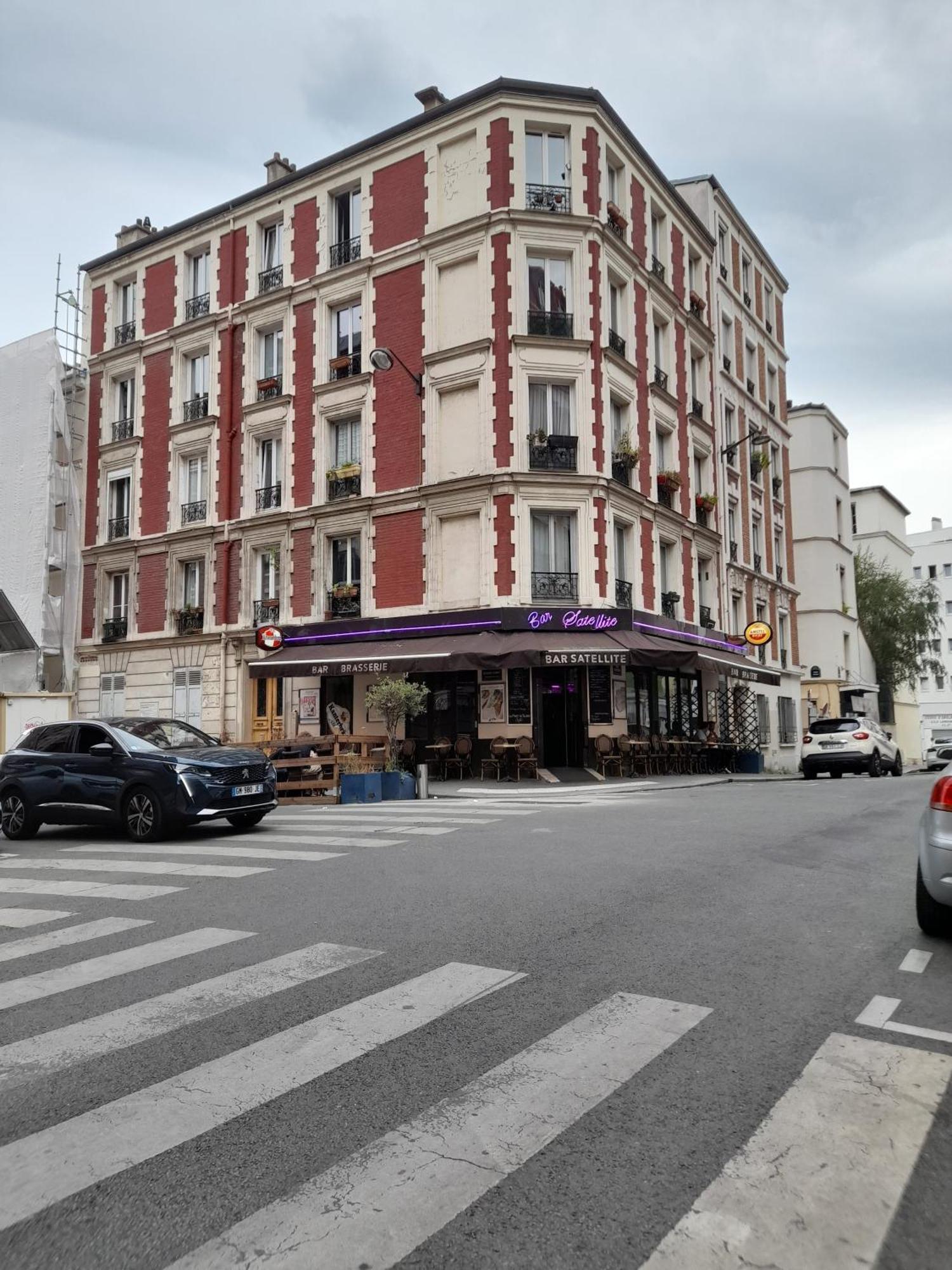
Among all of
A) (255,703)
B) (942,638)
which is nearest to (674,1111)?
(255,703)

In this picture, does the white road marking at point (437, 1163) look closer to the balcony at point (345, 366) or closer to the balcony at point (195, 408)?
the balcony at point (345, 366)

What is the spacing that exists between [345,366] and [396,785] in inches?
549

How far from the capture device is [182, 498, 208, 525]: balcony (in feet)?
92.3

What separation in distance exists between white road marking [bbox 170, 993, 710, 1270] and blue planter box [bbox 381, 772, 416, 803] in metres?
12.8

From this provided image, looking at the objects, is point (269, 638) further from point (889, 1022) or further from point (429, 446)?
point (889, 1022)

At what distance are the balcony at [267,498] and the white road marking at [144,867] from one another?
18293 mm

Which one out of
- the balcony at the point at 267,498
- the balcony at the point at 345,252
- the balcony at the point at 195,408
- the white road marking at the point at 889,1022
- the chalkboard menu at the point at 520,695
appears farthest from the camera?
the balcony at the point at 195,408

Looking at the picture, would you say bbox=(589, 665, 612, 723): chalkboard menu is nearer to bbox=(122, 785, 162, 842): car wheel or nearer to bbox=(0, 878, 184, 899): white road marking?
bbox=(122, 785, 162, 842): car wheel

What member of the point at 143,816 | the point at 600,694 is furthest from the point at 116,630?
the point at 143,816

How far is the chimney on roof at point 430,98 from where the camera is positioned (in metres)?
26.2

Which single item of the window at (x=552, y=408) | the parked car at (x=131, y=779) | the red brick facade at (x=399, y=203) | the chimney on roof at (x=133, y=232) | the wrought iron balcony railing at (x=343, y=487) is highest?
the chimney on roof at (x=133, y=232)

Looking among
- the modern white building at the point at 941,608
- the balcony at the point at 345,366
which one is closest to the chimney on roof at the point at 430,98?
the balcony at the point at 345,366

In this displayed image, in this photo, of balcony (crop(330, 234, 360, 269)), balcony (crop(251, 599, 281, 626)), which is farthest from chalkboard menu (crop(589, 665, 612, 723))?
balcony (crop(330, 234, 360, 269))

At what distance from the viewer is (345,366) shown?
85.0ft
